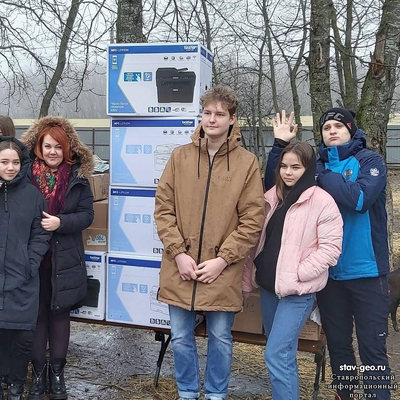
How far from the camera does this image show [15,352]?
3.13m

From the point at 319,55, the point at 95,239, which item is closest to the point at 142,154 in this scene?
the point at 95,239

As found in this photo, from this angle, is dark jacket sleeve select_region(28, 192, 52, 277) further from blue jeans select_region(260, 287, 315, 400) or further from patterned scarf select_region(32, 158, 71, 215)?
blue jeans select_region(260, 287, 315, 400)

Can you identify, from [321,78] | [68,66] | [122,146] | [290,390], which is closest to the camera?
[290,390]

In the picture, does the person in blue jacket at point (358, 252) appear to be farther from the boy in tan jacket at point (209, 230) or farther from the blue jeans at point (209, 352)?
the blue jeans at point (209, 352)

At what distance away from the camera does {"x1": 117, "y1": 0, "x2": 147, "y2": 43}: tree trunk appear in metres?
4.86

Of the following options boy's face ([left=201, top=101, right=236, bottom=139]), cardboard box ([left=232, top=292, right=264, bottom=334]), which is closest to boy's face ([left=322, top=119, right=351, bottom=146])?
boy's face ([left=201, top=101, right=236, bottom=139])

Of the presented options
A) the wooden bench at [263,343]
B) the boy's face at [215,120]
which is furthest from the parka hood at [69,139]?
the wooden bench at [263,343]

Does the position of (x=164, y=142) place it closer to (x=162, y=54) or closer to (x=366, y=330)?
(x=162, y=54)

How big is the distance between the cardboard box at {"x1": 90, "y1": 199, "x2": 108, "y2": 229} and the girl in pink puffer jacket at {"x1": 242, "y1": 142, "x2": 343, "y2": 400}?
1368 millimetres

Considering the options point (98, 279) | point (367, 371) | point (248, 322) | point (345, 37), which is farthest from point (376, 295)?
point (345, 37)

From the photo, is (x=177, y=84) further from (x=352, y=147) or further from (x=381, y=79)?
(x=381, y=79)

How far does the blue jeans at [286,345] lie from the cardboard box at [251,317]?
65 cm

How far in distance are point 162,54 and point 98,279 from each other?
64.6 inches

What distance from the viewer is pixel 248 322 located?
347 cm
